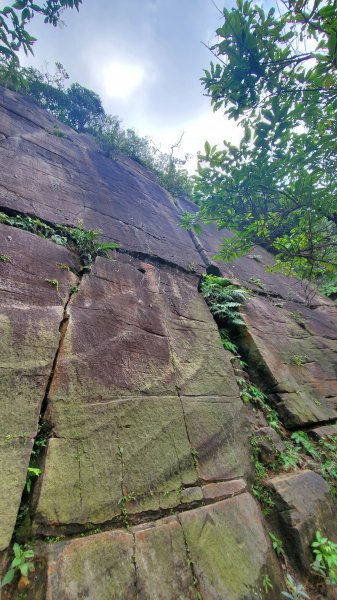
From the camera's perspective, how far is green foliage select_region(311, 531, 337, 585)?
8.82 feet

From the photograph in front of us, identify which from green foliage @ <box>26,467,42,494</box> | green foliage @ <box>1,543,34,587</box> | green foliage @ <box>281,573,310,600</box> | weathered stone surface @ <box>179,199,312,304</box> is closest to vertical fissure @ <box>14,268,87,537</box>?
green foliage @ <box>26,467,42,494</box>

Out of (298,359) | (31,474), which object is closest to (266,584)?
(31,474)

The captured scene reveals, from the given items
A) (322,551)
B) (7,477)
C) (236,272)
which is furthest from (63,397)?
(236,272)

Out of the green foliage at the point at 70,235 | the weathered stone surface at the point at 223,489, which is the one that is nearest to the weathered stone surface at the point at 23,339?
the green foliage at the point at 70,235

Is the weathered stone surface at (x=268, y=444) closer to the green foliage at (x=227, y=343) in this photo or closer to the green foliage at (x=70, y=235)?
the green foliage at (x=227, y=343)

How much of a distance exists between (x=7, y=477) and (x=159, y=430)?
1.46 metres

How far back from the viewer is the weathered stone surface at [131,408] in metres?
2.44

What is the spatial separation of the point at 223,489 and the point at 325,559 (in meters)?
1.09

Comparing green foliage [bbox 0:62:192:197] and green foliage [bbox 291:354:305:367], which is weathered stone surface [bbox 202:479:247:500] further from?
green foliage [bbox 0:62:192:197]

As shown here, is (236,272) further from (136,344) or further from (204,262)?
(136,344)

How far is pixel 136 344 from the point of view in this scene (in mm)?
3746

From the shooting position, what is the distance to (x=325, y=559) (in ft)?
9.06

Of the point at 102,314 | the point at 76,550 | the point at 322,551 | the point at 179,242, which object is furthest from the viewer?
the point at 179,242

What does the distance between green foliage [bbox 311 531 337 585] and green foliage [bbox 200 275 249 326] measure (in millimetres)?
3261
